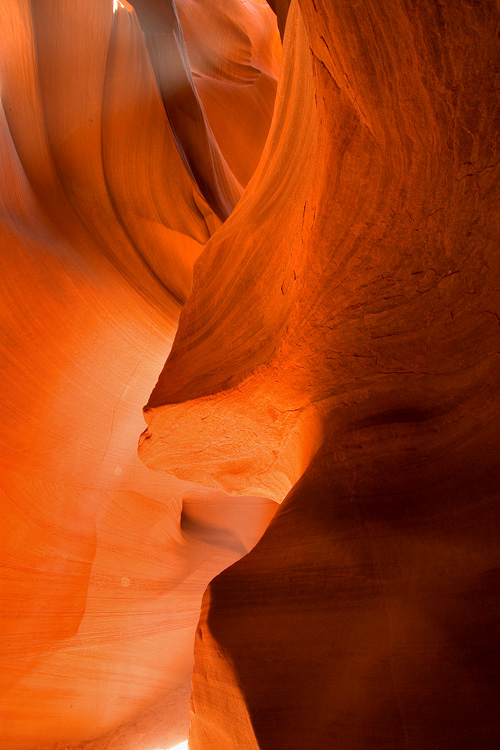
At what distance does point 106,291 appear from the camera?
3174 millimetres

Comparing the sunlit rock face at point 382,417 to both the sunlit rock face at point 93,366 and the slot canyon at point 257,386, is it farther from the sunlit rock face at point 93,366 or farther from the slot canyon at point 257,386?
the sunlit rock face at point 93,366

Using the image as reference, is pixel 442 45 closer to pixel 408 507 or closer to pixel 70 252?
pixel 408 507

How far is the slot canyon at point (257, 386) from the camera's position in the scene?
117 centimetres

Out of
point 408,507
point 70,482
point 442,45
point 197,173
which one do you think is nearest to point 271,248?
point 442,45

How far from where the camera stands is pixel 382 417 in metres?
1.47

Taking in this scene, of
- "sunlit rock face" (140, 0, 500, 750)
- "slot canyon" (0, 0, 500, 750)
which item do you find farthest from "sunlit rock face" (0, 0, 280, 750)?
"sunlit rock face" (140, 0, 500, 750)

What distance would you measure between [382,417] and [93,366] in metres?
2.08

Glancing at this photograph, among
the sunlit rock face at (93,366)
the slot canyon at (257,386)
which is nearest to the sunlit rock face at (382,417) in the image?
the slot canyon at (257,386)

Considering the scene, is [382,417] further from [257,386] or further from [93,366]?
[93,366]

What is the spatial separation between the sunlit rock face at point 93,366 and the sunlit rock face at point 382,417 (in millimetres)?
1625

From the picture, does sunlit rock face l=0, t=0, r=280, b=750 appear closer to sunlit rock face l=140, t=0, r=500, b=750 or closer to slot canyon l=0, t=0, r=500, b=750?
slot canyon l=0, t=0, r=500, b=750

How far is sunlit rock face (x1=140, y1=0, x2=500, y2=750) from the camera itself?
3.65 feet

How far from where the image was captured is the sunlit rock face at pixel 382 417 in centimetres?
111

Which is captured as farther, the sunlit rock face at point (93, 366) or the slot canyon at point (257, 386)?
the sunlit rock face at point (93, 366)
